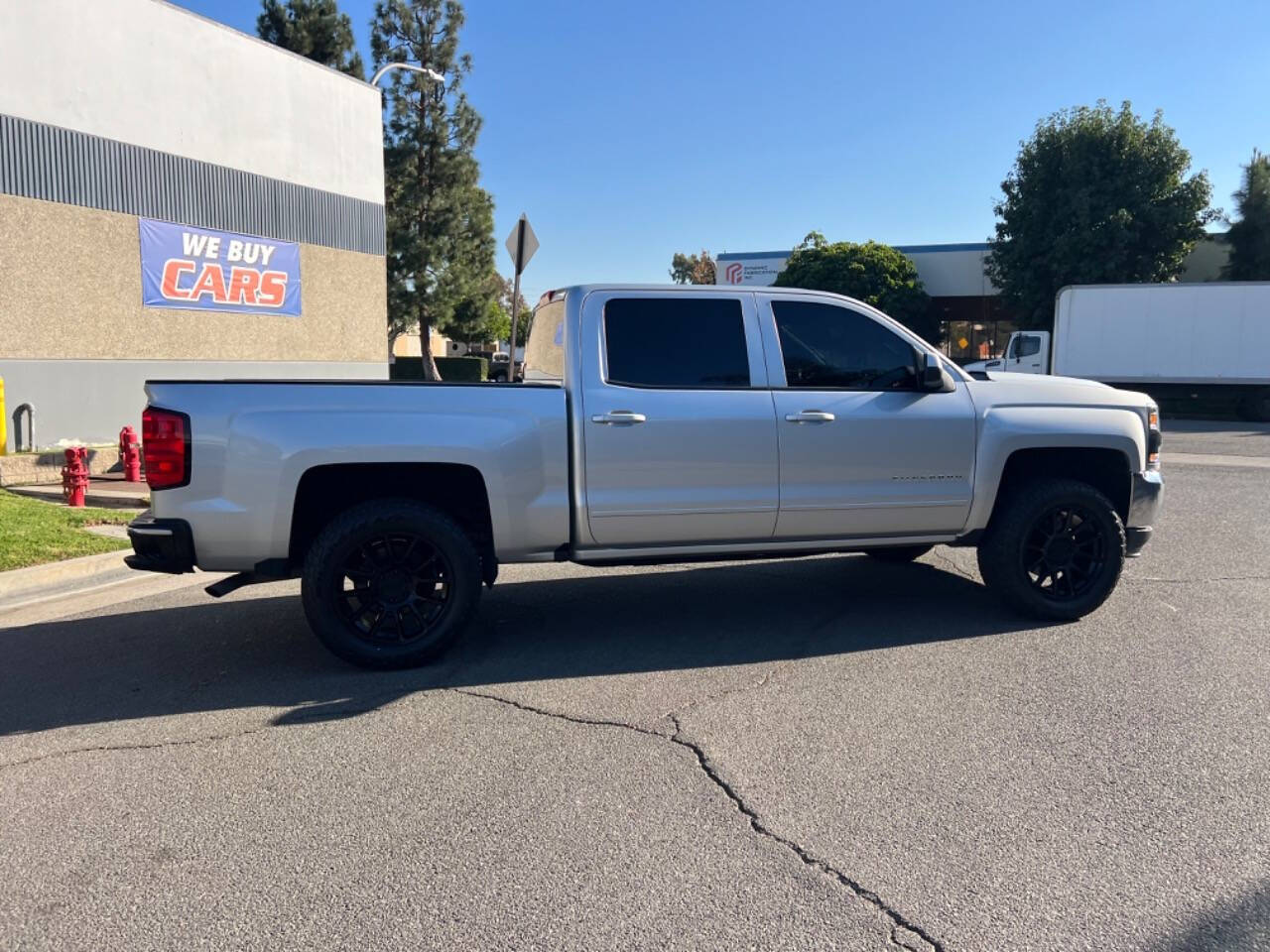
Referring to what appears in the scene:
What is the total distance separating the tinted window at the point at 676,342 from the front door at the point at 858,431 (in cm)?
25

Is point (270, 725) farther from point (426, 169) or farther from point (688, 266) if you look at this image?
point (688, 266)

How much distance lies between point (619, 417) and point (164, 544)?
2434 mm

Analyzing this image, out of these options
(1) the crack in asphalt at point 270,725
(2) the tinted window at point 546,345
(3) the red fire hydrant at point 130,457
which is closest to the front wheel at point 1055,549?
(2) the tinted window at point 546,345

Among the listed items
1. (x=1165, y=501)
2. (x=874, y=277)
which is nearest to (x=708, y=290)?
(x=1165, y=501)

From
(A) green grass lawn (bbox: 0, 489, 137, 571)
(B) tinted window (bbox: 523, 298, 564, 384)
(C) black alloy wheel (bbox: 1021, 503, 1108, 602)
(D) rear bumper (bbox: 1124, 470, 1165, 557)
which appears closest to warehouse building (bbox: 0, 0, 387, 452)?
(A) green grass lawn (bbox: 0, 489, 137, 571)

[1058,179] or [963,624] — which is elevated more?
[1058,179]

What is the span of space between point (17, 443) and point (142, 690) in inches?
409

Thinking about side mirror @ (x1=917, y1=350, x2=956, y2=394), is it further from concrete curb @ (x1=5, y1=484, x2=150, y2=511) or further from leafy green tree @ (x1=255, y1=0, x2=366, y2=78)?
leafy green tree @ (x1=255, y1=0, x2=366, y2=78)

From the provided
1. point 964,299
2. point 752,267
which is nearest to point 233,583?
point 964,299

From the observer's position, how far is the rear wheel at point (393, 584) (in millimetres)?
4883

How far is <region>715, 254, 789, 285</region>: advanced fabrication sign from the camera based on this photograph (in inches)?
1797

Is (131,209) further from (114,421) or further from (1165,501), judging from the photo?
(1165,501)

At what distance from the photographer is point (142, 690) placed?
4809mm

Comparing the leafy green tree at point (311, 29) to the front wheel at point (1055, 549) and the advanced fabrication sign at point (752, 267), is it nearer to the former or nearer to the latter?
the advanced fabrication sign at point (752, 267)
